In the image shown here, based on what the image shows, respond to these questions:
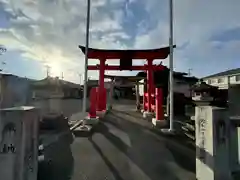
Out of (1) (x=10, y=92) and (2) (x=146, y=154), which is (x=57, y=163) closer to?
(2) (x=146, y=154)

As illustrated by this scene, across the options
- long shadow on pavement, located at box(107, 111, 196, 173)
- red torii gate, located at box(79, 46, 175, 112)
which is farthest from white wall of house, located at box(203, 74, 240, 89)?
long shadow on pavement, located at box(107, 111, 196, 173)

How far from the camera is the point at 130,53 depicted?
11812mm

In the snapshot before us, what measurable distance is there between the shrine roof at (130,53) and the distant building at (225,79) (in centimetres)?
1217

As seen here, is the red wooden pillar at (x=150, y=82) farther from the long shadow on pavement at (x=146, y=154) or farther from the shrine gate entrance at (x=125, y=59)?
the long shadow on pavement at (x=146, y=154)

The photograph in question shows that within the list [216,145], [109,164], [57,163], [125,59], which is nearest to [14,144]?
[57,163]

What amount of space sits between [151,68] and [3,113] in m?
10.6

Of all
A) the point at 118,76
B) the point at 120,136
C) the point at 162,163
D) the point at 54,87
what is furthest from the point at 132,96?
the point at 162,163

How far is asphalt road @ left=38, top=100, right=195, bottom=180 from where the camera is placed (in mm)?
4043

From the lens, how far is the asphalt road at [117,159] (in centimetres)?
404

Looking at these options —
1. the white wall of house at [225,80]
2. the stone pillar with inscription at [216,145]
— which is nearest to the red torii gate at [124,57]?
the stone pillar with inscription at [216,145]

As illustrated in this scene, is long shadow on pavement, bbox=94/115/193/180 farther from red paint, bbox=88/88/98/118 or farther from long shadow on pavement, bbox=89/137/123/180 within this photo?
red paint, bbox=88/88/98/118

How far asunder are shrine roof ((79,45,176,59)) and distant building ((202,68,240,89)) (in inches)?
479

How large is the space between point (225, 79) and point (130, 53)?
14.7 meters

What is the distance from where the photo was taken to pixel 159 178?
388 centimetres
